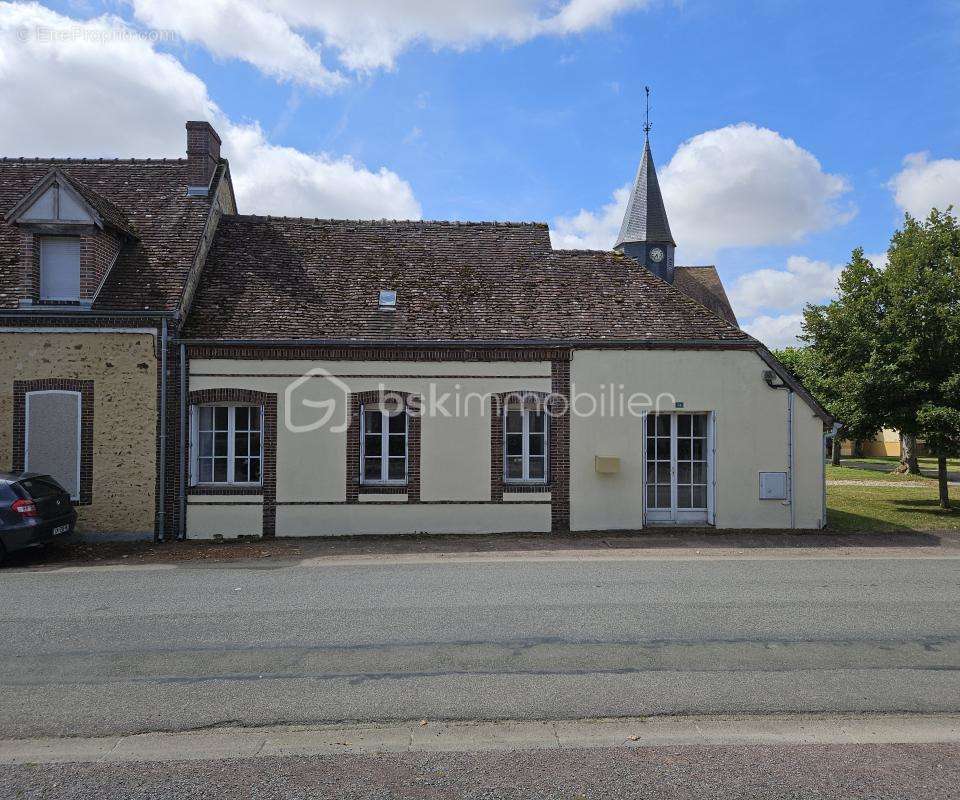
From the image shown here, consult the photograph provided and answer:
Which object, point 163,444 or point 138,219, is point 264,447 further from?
point 138,219

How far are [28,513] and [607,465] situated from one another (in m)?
9.77

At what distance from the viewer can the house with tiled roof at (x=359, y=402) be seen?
13.3 m

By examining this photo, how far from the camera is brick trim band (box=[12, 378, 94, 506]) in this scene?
13.1 m

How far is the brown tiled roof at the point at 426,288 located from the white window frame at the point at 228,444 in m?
1.35

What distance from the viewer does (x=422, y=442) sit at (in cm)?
1384

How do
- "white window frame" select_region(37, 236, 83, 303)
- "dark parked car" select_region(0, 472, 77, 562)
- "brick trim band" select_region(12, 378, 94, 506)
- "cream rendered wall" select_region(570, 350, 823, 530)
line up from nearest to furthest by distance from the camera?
"dark parked car" select_region(0, 472, 77, 562), "brick trim band" select_region(12, 378, 94, 506), "white window frame" select_region(37, 236, 83, 303), "cream rendered wall" select_region(570, 350, 823, 530)

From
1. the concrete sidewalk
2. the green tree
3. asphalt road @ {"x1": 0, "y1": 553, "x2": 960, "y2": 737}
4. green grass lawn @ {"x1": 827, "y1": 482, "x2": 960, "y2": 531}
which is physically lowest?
Result: green grass lawn @ {"x1": 827, "y1": 482, "x2": 960, "y2": 531}

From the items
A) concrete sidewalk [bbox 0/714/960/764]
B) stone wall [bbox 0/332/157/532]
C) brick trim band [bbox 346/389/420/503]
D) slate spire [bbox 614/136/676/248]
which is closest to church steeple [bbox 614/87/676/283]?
slate spire [bbox 614/136/676/248]

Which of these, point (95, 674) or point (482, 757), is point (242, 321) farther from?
point (482, 757)

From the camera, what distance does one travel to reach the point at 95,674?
19.8 feet

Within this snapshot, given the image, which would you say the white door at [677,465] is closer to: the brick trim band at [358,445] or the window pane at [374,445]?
the brick trim band at [358,445]

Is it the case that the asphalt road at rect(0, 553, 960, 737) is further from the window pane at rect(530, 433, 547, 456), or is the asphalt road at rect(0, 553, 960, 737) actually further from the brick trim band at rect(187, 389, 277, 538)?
the window pane at rect(530, 433, 547, 456)

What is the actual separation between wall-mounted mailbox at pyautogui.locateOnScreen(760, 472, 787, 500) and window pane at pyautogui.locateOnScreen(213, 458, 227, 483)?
10456 mm

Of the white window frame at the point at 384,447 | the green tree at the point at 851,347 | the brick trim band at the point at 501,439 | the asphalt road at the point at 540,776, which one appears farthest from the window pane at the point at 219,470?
the green tree at the point at 851,347
